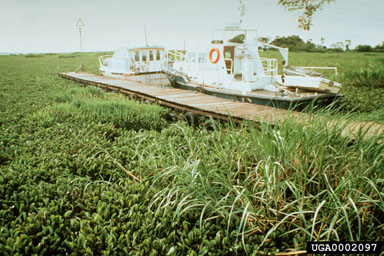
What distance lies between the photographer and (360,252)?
7.25 ft

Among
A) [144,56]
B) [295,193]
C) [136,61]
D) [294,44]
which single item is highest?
[294,44]

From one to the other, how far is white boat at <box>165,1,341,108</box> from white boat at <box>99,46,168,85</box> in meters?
→ 3.20

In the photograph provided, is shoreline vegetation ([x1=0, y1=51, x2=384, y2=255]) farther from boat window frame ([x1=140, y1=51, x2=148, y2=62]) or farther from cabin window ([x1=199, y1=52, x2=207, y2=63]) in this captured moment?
boat window frame ([x1=140, y1=51, x2=148, y2=62])

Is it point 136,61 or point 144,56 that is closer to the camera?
point 136,61

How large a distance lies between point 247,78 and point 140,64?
30.4ft

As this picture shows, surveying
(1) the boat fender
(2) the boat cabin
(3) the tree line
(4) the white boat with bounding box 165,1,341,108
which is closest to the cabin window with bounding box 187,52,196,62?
(4) the white boat with bounding box 165,1,341,108

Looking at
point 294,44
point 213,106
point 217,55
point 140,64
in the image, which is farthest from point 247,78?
point 294,44

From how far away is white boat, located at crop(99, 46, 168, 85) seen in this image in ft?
56.2

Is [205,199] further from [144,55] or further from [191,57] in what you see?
[144,55]

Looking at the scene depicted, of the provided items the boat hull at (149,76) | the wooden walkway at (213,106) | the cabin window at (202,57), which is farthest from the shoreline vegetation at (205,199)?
the boat hull at (149,76)

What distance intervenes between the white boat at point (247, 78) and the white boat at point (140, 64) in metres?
3.20

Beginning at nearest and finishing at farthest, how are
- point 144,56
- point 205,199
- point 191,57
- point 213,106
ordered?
point 205,199 < point 213,106 < point 191,57 < point 144,56

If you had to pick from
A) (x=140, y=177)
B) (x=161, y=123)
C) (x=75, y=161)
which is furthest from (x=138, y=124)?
(x=140, y=177)

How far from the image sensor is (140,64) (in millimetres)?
18016
